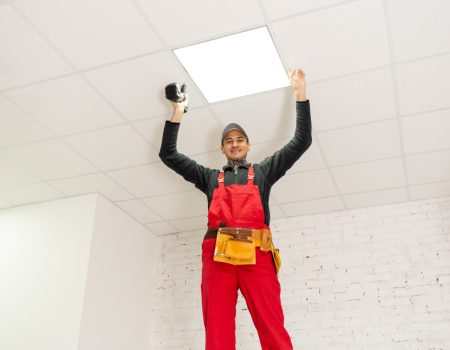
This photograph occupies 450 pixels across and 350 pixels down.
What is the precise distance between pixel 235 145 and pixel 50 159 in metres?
1.97

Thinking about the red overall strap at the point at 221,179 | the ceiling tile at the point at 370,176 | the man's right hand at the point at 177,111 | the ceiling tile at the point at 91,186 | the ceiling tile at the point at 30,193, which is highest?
the ceiling tile at the point at 370,176

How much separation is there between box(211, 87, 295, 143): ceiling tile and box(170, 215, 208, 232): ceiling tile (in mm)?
1589

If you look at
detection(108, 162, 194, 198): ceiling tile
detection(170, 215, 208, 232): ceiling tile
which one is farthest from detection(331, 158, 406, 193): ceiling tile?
detection(170, 215, 208, 232): ceiling tile

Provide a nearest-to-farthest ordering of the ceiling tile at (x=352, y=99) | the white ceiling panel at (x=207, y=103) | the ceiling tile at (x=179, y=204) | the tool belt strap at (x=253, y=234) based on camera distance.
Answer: the tool belt strap at (x=253, y=234) < the white ceiling panel at (x=207, y=103) < the ceiling tile at (x=352, y=99) < the ceiling tile at (x=179, y=204)

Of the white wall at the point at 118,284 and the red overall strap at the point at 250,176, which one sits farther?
the white wall at the point at 118,284

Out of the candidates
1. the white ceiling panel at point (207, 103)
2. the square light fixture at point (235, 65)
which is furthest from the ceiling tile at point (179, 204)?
the square light fixture at point (235, 65)

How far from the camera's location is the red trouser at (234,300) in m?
2.15

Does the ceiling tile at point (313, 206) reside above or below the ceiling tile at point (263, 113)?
below

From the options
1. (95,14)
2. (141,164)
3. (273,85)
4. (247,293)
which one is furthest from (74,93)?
(247,293)

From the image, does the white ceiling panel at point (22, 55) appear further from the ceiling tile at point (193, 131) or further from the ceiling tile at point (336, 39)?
the ceiling tile at point (336, 39)

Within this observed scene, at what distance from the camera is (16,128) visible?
3572 mm

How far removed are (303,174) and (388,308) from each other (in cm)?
142

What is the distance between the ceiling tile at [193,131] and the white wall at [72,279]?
1.19 m

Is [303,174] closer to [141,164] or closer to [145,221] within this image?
[141,164]
